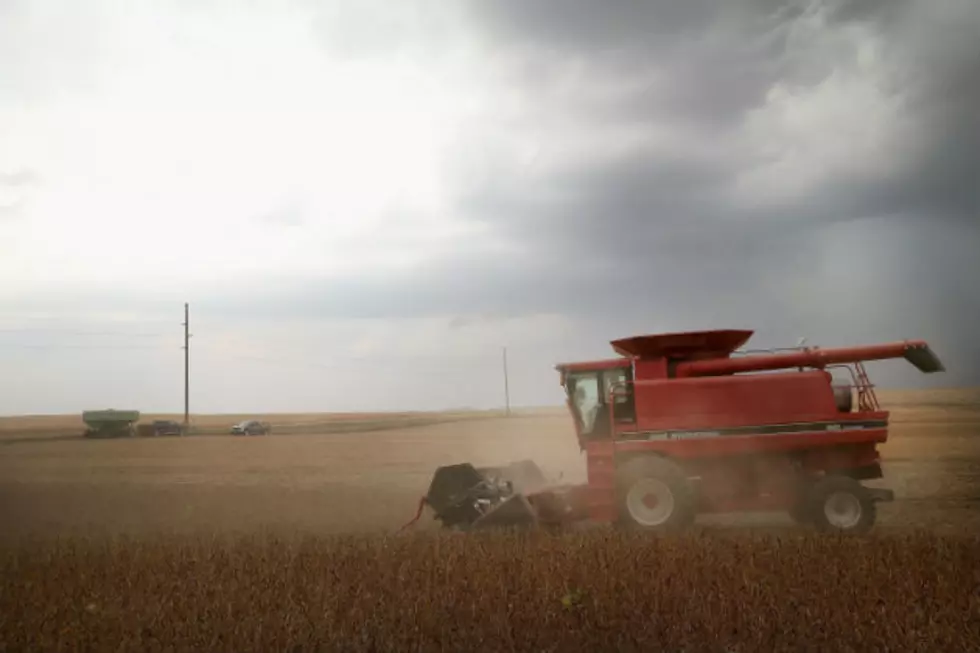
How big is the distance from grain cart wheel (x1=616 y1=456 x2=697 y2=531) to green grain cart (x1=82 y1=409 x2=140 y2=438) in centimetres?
4951

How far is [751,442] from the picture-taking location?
13.0m

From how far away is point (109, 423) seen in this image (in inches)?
2128

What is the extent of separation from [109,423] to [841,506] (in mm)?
52639

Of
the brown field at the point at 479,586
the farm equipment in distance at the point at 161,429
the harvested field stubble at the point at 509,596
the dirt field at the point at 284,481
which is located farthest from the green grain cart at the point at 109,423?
the harvested field stubble at the point at 509,596

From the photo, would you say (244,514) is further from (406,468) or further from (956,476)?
(956,476)

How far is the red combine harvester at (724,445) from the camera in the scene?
12.8 metres

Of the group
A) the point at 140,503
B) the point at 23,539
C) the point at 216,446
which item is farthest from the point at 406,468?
the point at 216,446

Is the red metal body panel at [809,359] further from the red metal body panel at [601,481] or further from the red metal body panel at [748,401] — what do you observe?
the red metal body panel at [601,481]

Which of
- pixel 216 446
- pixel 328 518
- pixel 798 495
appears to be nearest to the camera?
pixel 798 495

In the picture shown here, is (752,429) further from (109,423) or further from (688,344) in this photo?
(109,423)

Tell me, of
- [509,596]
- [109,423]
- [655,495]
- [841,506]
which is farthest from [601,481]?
[109,423]

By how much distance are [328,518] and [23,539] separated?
5572mm

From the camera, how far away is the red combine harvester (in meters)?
12.8

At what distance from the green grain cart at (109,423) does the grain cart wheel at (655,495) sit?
162ft
